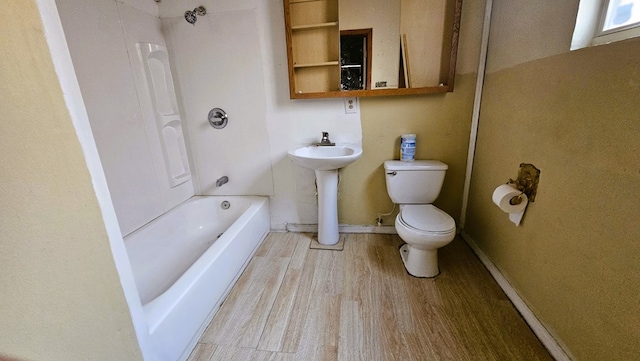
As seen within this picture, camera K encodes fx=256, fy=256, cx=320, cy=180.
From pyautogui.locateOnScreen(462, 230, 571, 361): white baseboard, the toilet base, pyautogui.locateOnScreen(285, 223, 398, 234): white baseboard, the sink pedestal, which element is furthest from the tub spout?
pyautogui.locateOnScreen(462, 230, 571, 361): white baseboard

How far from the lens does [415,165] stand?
5.99 feet

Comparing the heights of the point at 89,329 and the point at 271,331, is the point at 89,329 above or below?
above

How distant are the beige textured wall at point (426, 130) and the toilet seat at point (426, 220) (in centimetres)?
36

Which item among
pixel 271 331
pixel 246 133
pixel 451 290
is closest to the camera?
pixel 271 331

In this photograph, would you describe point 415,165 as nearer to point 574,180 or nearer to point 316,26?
point 574,180

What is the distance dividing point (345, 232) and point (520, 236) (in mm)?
1221

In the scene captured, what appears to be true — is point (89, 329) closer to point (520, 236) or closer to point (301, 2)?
point (520, 236)

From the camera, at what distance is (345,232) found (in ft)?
7.32

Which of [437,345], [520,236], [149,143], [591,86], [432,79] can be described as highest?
[432,79]

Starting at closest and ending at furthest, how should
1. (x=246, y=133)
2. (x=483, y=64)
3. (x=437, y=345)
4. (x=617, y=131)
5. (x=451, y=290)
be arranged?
(x=617, y=131) → (x=437, y=345) → (x=451, y=290) → (x=483, y=64) → (x=246, y=133)

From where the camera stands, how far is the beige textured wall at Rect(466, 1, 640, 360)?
2.77ft

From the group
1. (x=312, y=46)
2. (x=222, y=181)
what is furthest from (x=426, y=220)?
(x=222, y=181)

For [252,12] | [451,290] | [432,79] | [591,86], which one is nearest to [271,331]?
[451,290]

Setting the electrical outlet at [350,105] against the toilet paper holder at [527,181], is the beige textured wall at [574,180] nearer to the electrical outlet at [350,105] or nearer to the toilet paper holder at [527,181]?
the toilet paper holder at [527,181]
